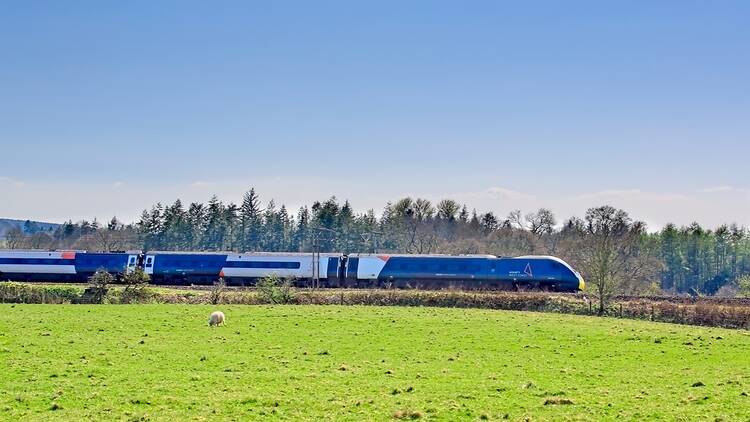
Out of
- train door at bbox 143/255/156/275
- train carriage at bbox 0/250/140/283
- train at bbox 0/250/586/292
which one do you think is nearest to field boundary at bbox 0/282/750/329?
train at bbox 0/250/586/292

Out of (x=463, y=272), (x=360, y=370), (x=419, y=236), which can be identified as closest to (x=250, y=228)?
(x=419, y=236)

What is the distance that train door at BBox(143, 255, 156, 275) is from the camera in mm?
72812

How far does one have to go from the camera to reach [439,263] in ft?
225

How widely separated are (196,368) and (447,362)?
772 cm

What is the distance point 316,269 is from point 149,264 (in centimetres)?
1724

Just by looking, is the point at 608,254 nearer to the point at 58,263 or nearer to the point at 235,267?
the point at 235,267

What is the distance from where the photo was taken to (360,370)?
20766 mm

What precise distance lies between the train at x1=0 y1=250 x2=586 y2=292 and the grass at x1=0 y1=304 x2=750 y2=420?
30.0m

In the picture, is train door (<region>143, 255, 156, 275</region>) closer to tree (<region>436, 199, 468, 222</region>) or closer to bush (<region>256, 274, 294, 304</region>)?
bush (<region>256, 274, 294, 304</region>)

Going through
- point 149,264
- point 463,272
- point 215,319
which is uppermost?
point 463,272

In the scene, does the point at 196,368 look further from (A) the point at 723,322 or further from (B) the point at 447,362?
(A) the point at 723,322

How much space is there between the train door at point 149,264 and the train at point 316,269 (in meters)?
0.10

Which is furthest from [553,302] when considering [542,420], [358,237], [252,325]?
[358,237]

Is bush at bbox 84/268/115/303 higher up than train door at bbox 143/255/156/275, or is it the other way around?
train door at bbox 143/255/156/275
